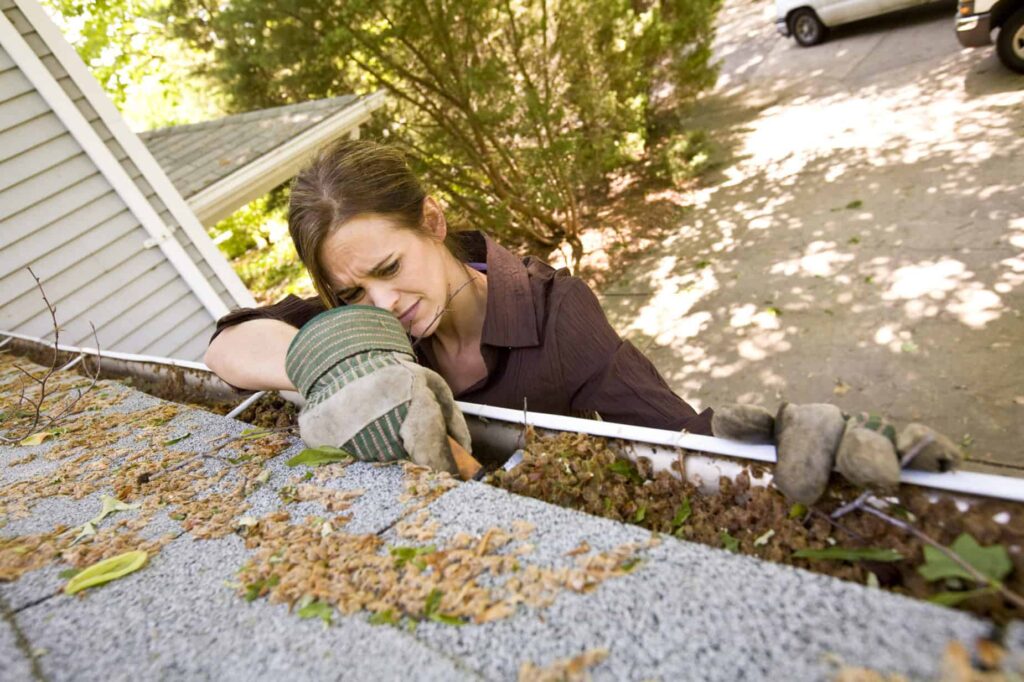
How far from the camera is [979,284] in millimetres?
4719

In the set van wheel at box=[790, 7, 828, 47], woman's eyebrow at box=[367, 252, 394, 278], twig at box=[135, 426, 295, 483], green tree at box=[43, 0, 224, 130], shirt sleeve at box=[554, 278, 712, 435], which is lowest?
van wheel at box=[790, 7, 828, 47]

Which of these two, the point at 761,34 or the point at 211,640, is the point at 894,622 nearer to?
the point at 211,640

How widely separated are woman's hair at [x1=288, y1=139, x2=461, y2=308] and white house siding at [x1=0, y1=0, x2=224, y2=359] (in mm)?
2784

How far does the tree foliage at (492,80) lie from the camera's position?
20.8ft

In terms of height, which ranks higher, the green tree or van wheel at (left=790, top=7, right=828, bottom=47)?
the green tree

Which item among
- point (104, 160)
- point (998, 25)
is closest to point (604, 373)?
point (104, 160)

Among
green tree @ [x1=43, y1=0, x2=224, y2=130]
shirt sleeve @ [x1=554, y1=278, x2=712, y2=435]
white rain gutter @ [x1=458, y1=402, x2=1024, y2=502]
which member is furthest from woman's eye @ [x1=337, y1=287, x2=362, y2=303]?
green tree @ [x1=43, y1=0, x2=224, y2=130]

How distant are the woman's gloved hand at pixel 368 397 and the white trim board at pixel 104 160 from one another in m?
4.14

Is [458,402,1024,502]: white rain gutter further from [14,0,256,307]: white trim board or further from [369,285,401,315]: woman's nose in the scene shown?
[14,0,256,307]: white trim board

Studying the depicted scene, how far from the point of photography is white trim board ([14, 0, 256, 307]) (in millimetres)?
4145

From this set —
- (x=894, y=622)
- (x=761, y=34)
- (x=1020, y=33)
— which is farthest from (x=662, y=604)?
(x=761, y=34)

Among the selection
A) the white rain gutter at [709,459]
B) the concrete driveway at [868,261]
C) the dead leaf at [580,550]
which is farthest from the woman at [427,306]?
the concrete driveway at [868,261]

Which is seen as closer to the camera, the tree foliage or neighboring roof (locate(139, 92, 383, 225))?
neighboring roof (locate(139, 92, 383, 225))

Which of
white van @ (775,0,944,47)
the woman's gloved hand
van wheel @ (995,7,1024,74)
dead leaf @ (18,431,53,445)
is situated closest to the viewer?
the woman's gloved hand
